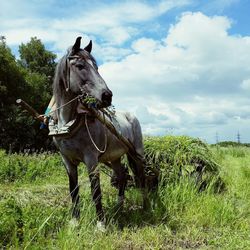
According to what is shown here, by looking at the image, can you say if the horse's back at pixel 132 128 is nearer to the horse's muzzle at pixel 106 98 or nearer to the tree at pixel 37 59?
the horse's muzzle at pixel 106 98

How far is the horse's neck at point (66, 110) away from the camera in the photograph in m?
4.75

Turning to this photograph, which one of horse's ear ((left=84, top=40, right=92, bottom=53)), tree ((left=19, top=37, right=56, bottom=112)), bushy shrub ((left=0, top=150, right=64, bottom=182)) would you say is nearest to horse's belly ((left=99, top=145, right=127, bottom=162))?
horse's ear ((left=84, top=40, right=92, bottom=53))

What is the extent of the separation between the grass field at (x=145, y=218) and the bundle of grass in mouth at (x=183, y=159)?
23 millimetres

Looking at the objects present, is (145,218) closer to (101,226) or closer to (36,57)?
(101,226)

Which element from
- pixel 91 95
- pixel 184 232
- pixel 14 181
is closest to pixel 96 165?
pixel 91 95

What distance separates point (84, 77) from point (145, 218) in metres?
2.11

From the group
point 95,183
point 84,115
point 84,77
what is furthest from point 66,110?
point 95,183

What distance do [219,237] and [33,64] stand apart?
20539mm

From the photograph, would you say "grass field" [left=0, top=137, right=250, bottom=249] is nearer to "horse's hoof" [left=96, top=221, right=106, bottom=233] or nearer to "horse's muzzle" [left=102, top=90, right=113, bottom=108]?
"horse's hoof" [left=96, top=221, right=106, bottom=233]

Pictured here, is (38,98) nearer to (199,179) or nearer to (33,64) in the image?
(33,64)

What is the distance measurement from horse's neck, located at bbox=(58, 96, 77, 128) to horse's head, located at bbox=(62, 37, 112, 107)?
22cm

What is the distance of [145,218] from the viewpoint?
5371 mm

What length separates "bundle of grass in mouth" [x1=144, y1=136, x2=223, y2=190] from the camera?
22.3ft

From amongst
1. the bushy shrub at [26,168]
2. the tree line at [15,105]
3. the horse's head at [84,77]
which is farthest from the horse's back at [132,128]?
the tree line at [15,105]
